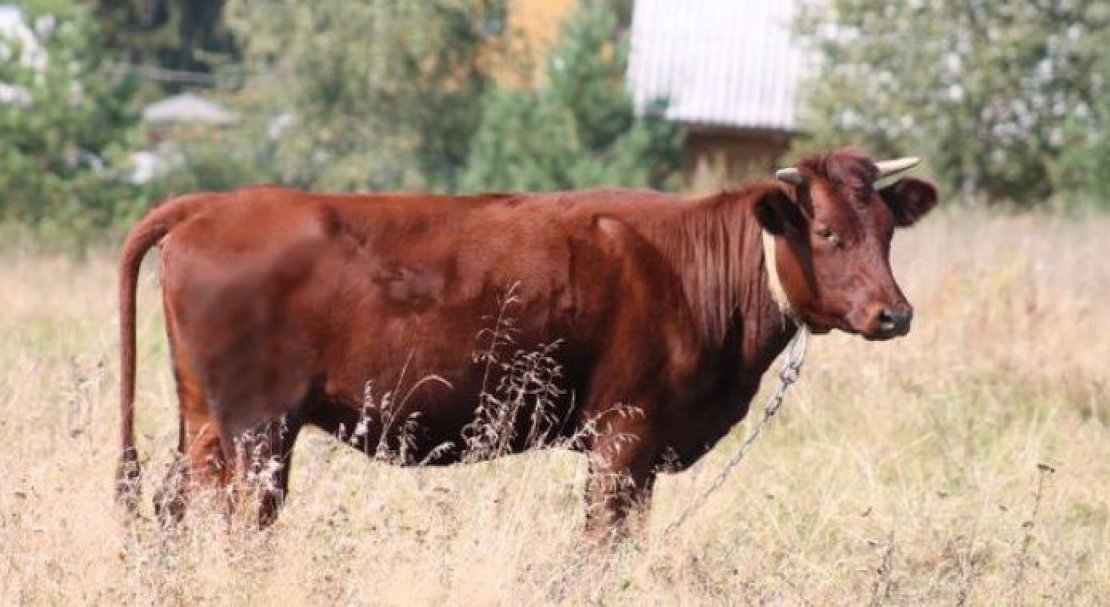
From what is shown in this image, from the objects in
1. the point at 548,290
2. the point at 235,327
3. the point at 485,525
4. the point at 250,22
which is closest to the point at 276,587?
the point at 485,525

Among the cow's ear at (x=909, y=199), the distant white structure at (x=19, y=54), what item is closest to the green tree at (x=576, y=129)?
the distant white structure at (x=19, y=54)

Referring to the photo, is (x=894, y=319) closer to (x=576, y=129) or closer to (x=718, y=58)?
(x=576, y=129)

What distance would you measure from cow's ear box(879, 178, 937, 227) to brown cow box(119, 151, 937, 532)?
278mm

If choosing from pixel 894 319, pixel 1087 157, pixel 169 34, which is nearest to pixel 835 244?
pixel 894 319

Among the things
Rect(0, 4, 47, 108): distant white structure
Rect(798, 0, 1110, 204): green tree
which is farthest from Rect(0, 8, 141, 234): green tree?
Rect(798, 0, 1110, 204): green tree

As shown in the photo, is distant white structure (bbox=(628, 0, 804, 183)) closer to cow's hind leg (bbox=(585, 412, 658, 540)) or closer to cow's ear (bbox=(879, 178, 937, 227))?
cow's ear (bbox=(879, 178, 937, 227))

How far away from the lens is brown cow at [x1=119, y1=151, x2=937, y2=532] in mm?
8008

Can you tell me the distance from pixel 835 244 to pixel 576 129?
25237 millimetres

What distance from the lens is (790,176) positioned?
334 inches

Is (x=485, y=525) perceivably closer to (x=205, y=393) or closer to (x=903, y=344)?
(x=205, y=393)

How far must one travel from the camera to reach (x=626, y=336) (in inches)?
329

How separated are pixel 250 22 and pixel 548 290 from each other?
3281 centimetres

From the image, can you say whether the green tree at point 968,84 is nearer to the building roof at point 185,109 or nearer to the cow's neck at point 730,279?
the building roof at point 185,109

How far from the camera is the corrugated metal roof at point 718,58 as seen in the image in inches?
1718
